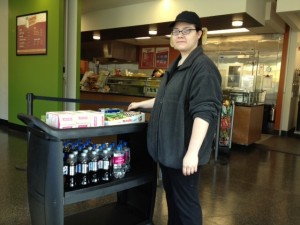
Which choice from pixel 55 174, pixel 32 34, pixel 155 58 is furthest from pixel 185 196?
pixel 155 58

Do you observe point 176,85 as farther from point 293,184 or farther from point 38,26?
point 38,26

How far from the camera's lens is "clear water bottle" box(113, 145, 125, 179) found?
5.56 feet

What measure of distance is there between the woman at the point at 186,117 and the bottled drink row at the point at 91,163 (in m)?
0.25

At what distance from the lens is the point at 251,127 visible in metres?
4.98

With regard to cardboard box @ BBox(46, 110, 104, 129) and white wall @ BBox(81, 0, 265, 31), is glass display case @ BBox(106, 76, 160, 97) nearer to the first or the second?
white wall @ BBox(81, 0, 265, 31)

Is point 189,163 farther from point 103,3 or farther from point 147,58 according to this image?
point 147,58

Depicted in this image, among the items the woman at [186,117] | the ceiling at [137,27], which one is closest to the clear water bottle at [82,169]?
the woman at [186,117]

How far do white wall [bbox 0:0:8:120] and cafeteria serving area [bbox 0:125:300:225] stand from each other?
1367mm

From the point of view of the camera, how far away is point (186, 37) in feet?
4.92

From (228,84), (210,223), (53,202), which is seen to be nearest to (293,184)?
(210,223)

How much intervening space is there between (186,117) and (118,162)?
1.71ft

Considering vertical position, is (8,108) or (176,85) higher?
(176,85)

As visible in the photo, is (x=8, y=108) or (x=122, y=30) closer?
(x=8, y=108)

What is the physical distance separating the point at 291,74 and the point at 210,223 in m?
5.43
